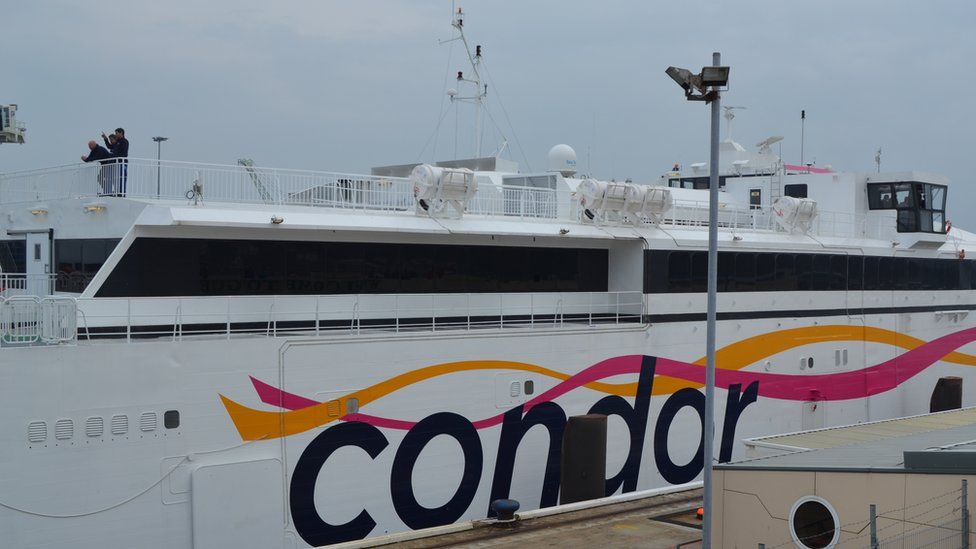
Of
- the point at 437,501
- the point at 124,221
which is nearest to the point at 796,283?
the point at 437,501

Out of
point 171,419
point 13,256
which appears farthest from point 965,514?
point 13,256

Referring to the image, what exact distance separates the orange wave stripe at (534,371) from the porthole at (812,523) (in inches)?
264

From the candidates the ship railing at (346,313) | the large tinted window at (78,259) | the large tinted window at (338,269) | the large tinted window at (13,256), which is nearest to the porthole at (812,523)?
the ship railing at (346,313)

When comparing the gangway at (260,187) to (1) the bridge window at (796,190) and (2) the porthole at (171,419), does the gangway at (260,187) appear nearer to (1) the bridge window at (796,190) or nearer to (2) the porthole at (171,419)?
(2) the porthole at (171,419)

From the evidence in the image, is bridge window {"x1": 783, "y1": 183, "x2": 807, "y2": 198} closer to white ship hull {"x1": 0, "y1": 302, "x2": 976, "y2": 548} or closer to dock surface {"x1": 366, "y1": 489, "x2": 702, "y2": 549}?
white ship hull {"x1": 0, "y1": 302, "x2": 976, "y2": 548}

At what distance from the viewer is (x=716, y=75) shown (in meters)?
11.3

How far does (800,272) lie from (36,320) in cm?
1845

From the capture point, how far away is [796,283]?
973 inches

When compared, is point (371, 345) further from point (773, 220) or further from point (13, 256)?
point (773, 220)

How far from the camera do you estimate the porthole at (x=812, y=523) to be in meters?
13.2

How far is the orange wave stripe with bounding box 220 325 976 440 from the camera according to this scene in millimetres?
15453

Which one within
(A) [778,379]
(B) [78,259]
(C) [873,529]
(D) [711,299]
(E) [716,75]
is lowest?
(C) [873,529]

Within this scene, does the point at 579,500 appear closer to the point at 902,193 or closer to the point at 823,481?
the point at 823,481

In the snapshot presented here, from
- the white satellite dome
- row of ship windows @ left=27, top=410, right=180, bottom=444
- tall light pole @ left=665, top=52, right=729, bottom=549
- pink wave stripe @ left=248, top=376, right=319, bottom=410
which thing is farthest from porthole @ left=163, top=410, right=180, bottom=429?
the white satellite dome
